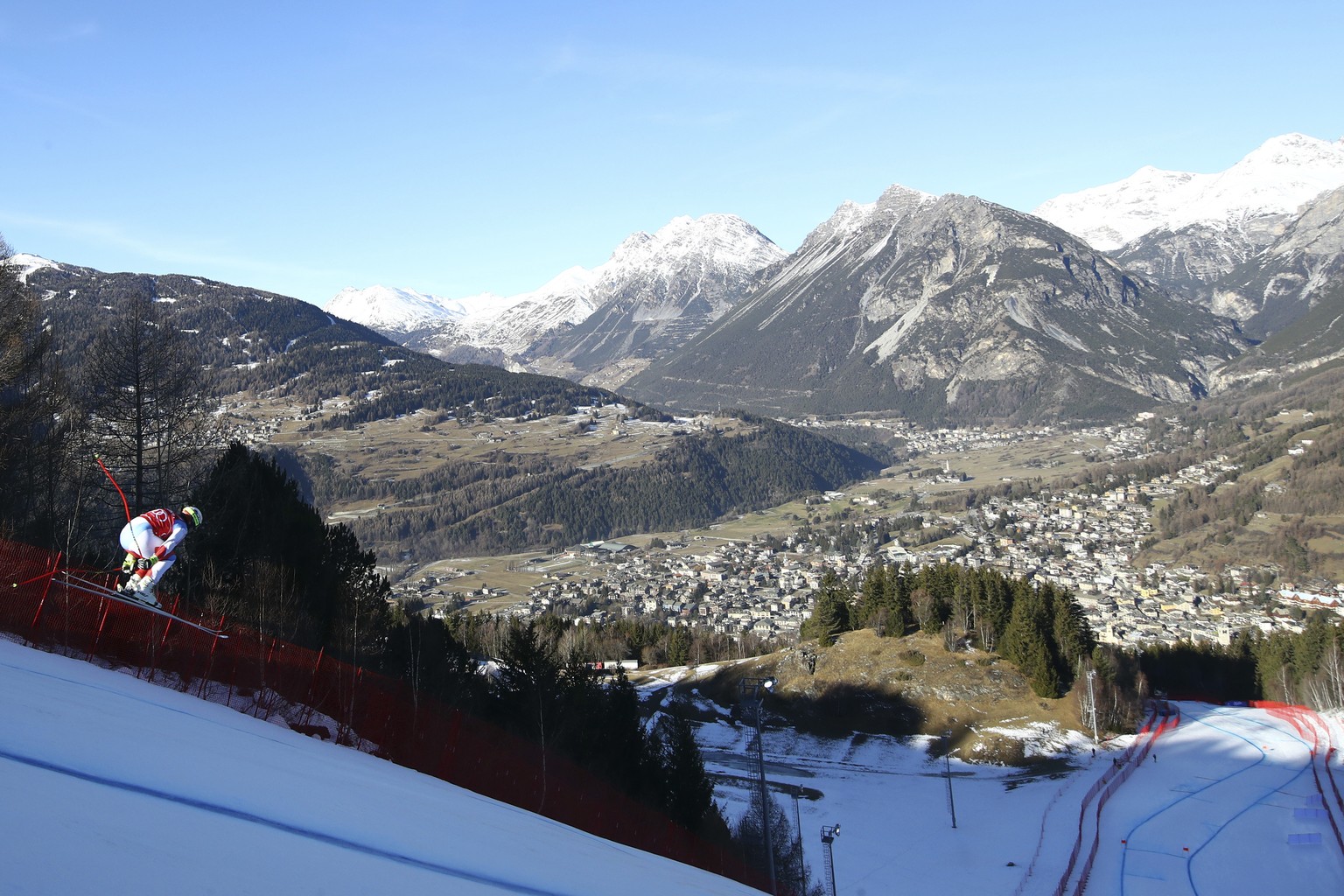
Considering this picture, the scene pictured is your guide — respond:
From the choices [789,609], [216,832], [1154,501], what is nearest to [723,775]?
[216,832]

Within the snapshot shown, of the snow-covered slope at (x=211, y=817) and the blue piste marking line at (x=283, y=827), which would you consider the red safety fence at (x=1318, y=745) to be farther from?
the blue piste marking line at (x=283, y=827)

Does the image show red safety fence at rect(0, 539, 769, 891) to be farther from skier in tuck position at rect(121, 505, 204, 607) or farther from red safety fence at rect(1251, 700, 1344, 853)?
red safety fence at rect(1251, 700, 1344, 853)

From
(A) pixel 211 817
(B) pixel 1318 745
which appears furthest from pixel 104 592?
(B) pixel 1318 745

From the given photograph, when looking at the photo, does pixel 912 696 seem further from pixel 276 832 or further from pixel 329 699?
pixel 276 832

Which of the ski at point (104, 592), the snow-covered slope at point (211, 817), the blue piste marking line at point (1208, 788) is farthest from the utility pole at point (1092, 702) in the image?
the ski at point (104, 592)

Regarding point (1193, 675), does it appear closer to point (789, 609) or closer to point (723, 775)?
point (723, 775)

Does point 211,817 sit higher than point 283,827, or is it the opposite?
point 211,817
